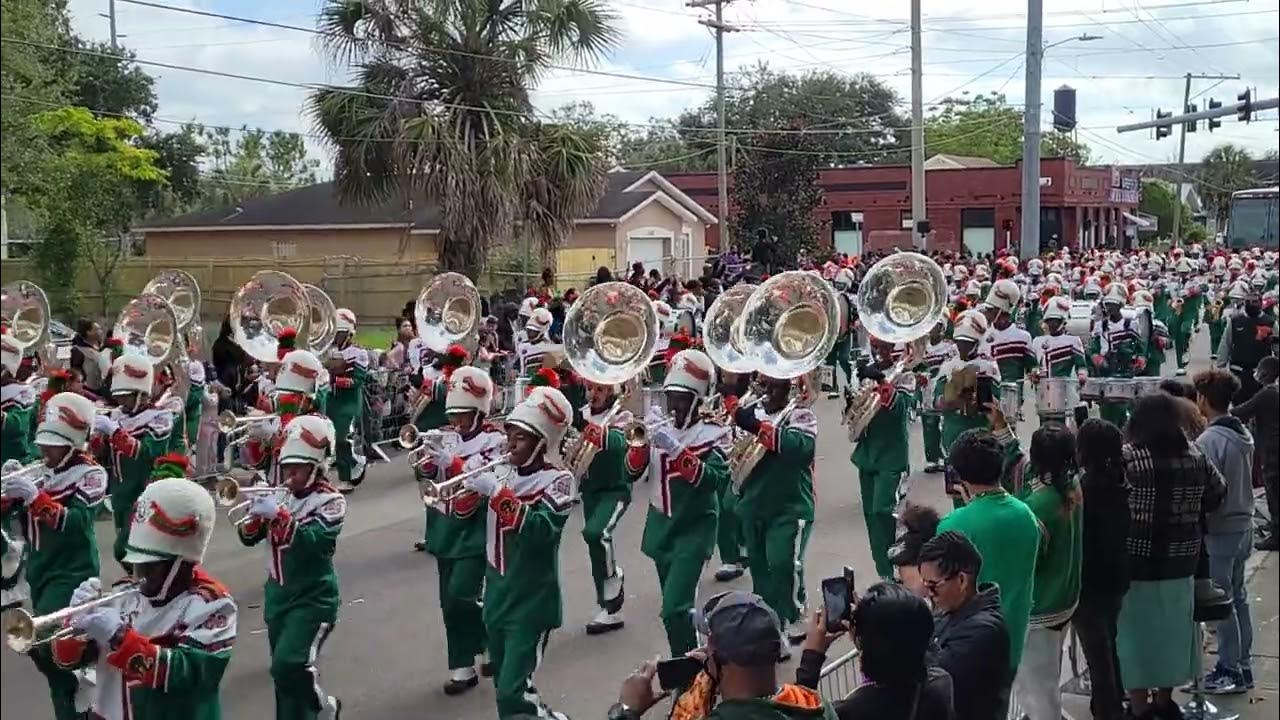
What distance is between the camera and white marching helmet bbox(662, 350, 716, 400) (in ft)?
24.2

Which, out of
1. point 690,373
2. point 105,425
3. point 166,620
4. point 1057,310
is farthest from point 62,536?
point 1057,310

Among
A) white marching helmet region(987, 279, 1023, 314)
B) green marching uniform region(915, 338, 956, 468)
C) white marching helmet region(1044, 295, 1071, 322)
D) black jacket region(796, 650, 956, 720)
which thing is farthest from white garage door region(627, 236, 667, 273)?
black jacket region(796, 650, 956, 720)

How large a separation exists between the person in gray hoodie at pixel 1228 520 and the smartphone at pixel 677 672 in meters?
3.74

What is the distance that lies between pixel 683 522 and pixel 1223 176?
6.01 meters

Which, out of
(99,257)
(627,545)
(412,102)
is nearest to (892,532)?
(627,545)

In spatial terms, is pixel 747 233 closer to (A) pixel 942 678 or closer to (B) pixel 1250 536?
(B) pixel 1250 536

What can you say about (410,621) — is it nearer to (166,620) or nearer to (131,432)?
(131,432)

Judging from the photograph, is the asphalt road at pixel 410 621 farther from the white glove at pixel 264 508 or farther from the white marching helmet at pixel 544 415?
the white marching helmet at pixel 544 415

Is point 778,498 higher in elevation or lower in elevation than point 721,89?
lower

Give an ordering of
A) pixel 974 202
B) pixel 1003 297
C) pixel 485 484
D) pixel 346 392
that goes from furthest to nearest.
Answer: pixel 974 202, pixel 1003 297, pixel 346 392, pixel 485 484

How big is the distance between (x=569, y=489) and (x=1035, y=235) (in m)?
11.9

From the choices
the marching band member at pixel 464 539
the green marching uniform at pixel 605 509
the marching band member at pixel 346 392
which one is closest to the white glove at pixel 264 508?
the marching band member at pixel 464 539

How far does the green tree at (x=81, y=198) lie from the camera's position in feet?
20.1

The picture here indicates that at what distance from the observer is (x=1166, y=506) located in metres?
5.87
